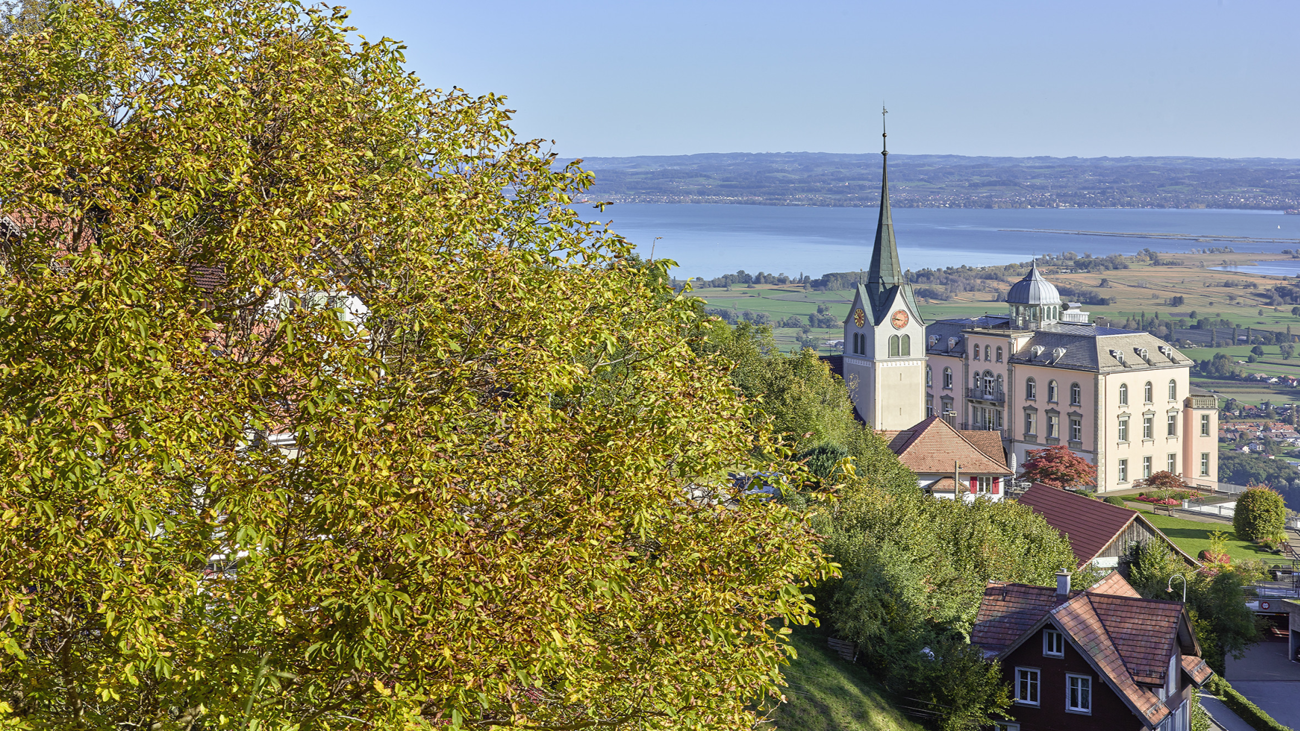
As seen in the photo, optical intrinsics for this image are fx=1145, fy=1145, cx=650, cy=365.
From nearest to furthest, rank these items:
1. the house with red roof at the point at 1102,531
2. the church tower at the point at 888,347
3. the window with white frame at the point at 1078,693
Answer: the window with white frame at the point at 1078,693, the house with red roof at the point at 1102,531, the church tower at the point at 888,347

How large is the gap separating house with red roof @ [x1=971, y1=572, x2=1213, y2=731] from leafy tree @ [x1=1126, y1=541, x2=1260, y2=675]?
1412 centimetres

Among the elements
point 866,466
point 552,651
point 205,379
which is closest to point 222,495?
point 205,379

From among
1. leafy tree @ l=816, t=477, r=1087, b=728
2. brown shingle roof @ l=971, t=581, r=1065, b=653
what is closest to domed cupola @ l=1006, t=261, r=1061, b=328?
leafy tree @ l=816, t=477, r=1087, b=728

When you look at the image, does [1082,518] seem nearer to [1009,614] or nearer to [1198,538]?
[1009,614]

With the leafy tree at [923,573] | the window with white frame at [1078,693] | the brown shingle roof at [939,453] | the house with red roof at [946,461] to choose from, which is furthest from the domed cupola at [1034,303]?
the window with white frame at [1078,693]

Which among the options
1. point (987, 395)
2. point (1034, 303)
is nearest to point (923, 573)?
point (987, 395)

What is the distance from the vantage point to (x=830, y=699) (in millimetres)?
28172

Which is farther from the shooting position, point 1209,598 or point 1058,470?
point 1058,470

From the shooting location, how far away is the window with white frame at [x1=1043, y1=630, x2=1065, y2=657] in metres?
32.4

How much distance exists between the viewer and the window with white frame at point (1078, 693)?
32.4 m

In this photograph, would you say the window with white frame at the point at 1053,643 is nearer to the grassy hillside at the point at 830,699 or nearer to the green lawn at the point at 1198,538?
the grassy hillside at the point at 830,699

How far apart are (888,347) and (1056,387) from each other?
16491mm

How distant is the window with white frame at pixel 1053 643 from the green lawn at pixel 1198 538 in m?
35.5

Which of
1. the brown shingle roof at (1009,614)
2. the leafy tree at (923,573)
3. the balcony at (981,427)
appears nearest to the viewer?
the leafy tree at (923,573)
